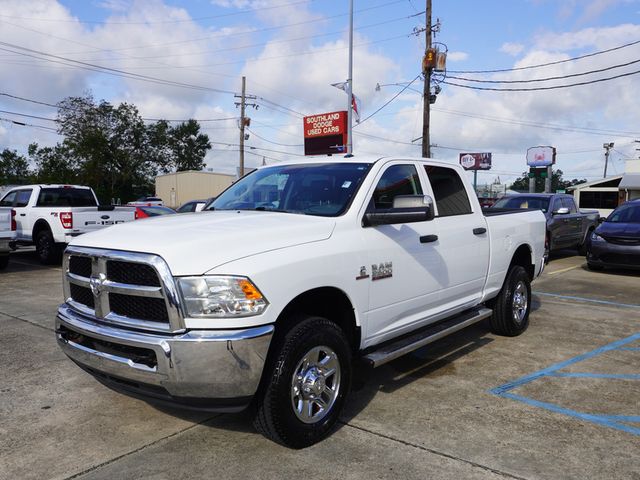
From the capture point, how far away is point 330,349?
11.2 feet

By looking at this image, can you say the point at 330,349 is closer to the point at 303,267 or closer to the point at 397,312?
the point at 303,267

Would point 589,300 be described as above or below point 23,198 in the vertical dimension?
below

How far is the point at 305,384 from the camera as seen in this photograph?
10.9 feet

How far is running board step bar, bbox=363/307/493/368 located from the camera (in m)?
3.78

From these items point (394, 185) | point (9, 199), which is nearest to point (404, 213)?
point (394, 185)

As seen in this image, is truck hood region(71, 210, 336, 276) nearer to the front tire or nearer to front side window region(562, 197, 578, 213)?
the front tire

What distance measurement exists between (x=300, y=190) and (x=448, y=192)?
159 cm

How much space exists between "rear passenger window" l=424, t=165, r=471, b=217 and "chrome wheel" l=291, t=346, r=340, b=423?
193cm

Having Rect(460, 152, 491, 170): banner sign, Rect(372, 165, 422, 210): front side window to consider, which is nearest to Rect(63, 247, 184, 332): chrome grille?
Rect(372, 165, 422, 210): front side window

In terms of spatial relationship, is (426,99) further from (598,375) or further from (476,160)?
(476,160)

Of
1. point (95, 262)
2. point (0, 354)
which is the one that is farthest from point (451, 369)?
point (0, 354)

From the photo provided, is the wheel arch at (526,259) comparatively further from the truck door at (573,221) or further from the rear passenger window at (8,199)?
the rear passenger window at (8,199)

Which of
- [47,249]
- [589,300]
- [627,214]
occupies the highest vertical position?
[627,214]

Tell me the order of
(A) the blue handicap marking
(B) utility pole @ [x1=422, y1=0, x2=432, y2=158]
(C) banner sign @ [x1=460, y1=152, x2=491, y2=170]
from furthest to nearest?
(C) banner sign @ [x1=460, y1=152, x2=491, y2=170] → (B) utility pole @ [x1=422, y1=0, x2=432, y2=158] → (A) the blue handicap marking
